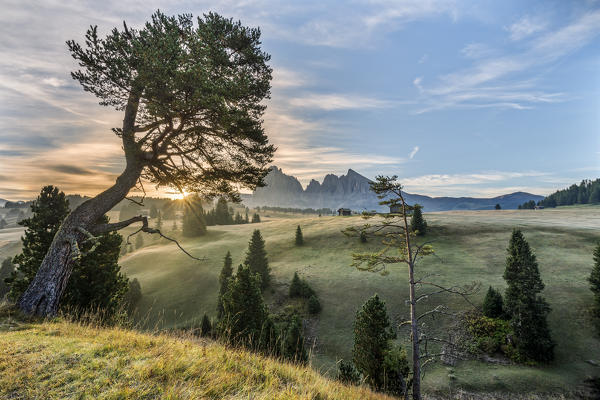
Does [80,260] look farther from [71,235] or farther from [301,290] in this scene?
[301,290]

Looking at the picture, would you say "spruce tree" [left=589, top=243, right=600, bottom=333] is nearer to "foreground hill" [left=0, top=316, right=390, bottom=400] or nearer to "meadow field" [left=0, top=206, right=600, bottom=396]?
"meadow field" [left=0, top=206, right=600, bottom=396]

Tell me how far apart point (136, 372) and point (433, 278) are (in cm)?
3422

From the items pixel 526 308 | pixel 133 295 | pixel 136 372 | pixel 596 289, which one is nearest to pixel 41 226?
pixel 136 372

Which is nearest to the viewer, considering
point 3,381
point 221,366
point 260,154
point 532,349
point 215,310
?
point 3,381

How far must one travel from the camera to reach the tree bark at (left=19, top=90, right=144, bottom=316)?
743 cm

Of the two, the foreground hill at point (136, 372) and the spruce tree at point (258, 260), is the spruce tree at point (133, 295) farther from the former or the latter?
the foreground hill at point (136, 372)

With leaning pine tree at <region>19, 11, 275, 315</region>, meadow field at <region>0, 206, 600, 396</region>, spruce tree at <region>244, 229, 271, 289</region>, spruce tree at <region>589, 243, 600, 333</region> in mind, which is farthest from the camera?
spruce tree at <region>244, 229, 271, 289</region>

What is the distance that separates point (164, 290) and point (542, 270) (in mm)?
53409

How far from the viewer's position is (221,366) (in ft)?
13.7

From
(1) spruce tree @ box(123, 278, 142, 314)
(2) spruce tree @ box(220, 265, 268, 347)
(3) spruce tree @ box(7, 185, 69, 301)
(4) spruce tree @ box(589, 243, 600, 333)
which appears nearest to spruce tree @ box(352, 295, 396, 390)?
(2) spruce tree @ box(220, 265, 268, 347)

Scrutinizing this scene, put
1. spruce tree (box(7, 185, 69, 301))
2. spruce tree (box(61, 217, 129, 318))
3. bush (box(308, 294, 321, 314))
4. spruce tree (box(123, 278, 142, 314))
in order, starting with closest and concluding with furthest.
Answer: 1. spruce tree (box(61, 217, 129, 318))
2. spruce tree (box(7, 185, 69, 301))
3. bush (box(308, 294, 321, 314))
4. spruce tree (box(123, 278, 142, 314))

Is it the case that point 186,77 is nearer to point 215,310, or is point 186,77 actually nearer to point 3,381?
point 3,381

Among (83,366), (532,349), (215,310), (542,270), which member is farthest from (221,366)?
(542,270)

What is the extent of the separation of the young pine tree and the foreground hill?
35.9 ft
